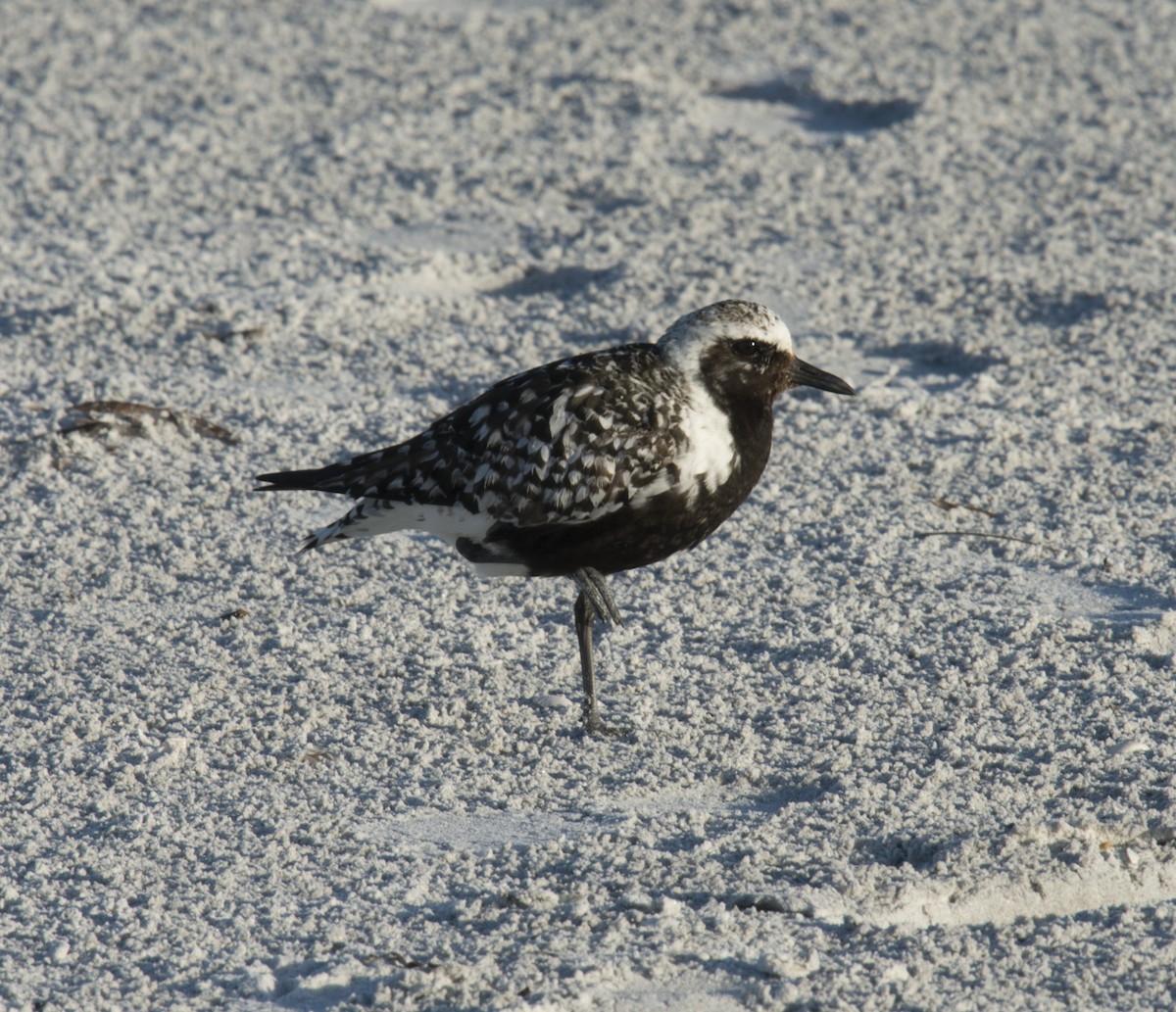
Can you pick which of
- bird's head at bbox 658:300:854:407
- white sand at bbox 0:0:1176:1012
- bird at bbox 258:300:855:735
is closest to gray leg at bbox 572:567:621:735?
bird at bbox 258:300:855:735

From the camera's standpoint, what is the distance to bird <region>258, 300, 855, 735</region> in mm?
4430

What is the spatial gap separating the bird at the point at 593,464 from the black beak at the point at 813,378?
3.2 inches

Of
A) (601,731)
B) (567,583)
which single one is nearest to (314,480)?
(567,583)

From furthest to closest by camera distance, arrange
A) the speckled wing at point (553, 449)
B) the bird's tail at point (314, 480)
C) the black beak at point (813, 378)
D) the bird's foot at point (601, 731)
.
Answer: the black beak at point (813, 378), the bird's tail at point (314, 480), the bird's foot at point (601, 731), the speckled wing at point (553, 449)

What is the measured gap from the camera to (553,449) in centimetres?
445

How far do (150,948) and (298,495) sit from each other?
8.82 ft

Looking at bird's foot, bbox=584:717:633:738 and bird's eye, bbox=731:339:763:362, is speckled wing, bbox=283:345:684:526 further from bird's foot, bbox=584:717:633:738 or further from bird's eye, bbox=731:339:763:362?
bird's foot, bbox=584:717:633:738

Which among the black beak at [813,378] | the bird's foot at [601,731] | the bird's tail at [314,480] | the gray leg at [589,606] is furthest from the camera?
the black beak at [813,378]

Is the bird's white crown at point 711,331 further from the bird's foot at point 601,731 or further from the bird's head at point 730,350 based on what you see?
the bird's foot at point 601,731

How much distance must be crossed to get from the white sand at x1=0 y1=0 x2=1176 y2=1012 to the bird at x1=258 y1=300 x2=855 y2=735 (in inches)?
18.5

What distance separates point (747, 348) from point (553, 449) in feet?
2.37

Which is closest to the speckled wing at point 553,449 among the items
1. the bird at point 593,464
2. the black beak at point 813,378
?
the bird at point 593,464

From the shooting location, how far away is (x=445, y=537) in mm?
4812

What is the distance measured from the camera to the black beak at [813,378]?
4.93 m
